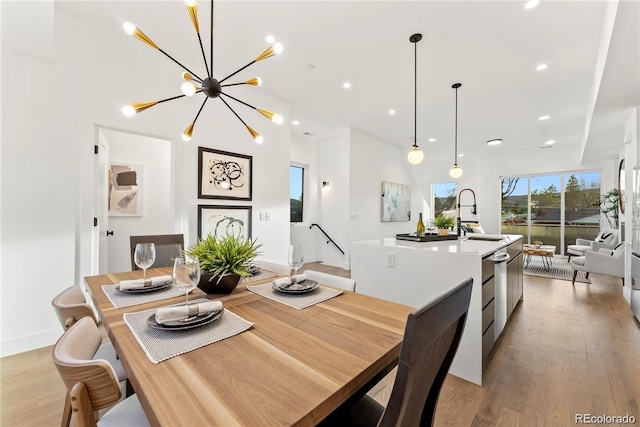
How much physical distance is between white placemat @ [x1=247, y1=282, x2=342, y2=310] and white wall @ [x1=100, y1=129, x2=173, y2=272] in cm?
325

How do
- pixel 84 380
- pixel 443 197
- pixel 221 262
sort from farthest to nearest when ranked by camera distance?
pixel 443 197
pixel 221 262
pixel 84 380

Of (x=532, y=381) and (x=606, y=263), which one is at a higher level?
(x=606, y=263)

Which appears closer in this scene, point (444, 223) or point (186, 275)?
point (186, 275)

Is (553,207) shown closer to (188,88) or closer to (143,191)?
(188,88)

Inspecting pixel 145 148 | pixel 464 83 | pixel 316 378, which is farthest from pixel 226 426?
pixel 145 148

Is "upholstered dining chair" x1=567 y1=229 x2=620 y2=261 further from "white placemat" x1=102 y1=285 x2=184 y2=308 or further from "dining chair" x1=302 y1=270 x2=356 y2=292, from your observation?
"white placemat" x1=102 y1=285 x2=184 y2=308

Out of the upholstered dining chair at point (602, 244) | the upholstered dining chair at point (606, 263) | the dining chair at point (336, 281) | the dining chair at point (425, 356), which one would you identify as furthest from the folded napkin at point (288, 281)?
the upholstered dining chair at point (602, 244)

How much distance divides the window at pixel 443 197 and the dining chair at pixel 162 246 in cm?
798

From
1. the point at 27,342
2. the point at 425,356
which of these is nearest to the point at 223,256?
the point at 425,356

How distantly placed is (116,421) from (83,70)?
3.09m

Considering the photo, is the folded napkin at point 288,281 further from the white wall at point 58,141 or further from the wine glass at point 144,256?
the white wall at point 58,141

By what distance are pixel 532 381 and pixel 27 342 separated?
4.08 meters

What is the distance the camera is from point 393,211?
22.5 feet

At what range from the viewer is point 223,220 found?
3547mm
